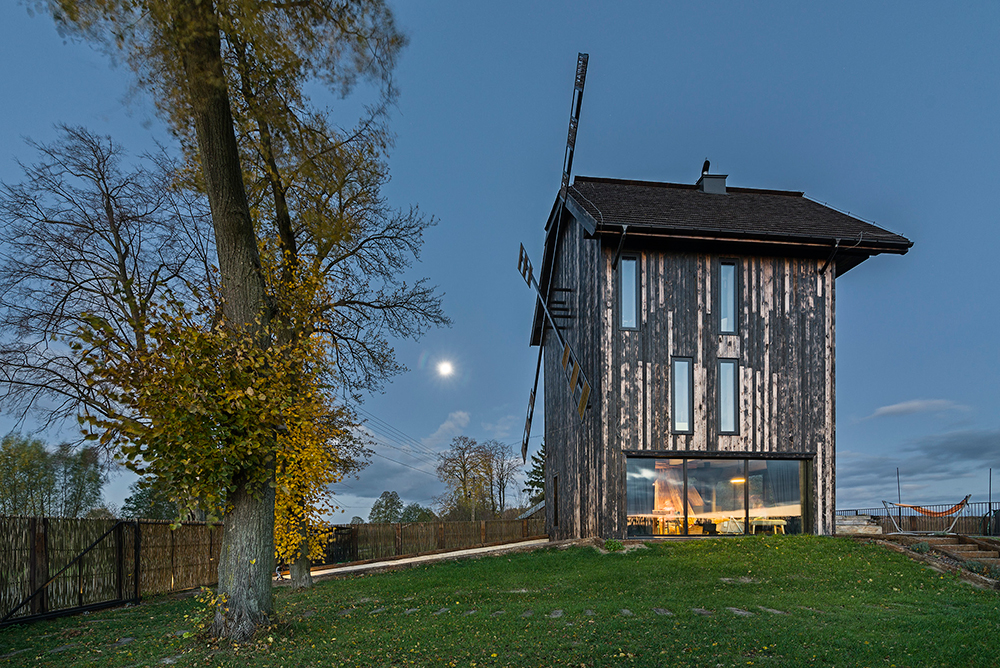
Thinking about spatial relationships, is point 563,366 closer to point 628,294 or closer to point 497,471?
point 628,294

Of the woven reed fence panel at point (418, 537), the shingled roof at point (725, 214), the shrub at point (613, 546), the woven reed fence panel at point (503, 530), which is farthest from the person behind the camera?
the woven reed fence panel at point (503, 530)

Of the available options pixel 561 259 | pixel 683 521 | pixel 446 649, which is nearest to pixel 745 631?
pixel 446 649

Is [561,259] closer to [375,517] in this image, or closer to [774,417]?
[774,417]

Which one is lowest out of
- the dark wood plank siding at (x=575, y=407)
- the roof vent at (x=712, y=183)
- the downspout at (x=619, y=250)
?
the dark wood plank siding at (x=575, y=407)

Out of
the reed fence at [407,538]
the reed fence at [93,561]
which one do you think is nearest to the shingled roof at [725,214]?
the reed fence at [93,561]

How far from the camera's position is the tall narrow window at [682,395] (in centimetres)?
1788

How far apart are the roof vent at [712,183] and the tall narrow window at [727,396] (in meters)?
7.46

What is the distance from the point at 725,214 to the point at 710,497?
26.8 ft

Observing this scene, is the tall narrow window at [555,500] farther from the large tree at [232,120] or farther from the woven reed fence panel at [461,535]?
the large tree at [232,120]

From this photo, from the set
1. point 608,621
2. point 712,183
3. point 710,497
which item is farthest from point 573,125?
point 608,621

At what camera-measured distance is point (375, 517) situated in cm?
4869

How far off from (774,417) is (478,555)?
30.4 feet

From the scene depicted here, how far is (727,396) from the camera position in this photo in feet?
59.6

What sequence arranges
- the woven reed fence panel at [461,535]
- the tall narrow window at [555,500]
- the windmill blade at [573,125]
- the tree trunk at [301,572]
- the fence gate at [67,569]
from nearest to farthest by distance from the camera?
the fence gate at [67,569]
the tree trunk at [301,572]
the windmill blade at [573,125]
the tall narrow window at [555,500]
the woven reed fence panel at [461,535]
